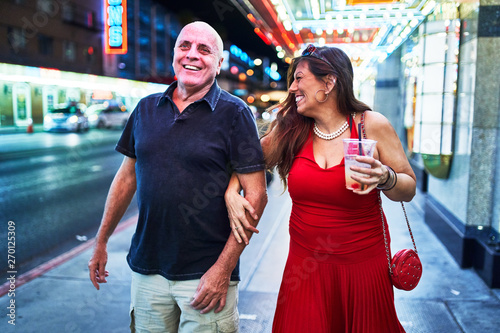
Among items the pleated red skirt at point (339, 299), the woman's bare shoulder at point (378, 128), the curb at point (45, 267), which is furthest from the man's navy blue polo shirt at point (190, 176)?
the curb at point (45, 267)

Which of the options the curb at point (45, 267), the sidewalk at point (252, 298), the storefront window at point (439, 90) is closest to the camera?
the sidewalk at point (252, 298)

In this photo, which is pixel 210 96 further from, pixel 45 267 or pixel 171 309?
pixel 45 267

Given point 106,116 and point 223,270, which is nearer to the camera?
point 223,270

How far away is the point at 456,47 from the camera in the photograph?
17.1 feet

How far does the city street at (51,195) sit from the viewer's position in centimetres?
578

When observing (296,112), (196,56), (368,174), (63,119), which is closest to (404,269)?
(368,174)

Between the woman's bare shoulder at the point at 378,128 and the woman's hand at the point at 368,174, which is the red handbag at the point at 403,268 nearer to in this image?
the woman's bare shoulder at the point at 378,128

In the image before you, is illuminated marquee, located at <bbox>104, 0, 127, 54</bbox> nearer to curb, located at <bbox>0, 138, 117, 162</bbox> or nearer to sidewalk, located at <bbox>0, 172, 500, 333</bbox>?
curb, located at <bbox>0, 138, 117, 162</bbox>

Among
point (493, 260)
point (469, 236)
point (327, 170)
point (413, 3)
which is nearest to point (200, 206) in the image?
point (327, 170)

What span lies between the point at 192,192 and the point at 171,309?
60cm

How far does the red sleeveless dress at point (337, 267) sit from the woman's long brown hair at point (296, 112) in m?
0.16

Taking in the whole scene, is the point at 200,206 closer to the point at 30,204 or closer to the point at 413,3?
the point at 413,3

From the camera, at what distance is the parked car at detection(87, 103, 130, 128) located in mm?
29312

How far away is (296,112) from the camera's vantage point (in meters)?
2.32
